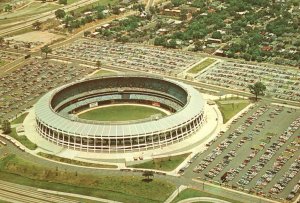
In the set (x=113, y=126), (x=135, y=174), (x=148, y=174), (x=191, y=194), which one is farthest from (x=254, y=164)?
(x=113, y=126)

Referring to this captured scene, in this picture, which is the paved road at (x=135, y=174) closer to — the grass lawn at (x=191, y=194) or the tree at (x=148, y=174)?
the grass lawn at (x=191, y=194)

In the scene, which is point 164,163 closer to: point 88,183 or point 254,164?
point 88,183

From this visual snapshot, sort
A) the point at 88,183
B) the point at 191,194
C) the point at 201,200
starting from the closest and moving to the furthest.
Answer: the point at 201,200
the point at 191,194
the point at 88,183

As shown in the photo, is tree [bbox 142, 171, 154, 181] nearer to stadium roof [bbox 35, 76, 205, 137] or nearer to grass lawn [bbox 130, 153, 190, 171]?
grass lawn [bbox 130, 153, 190, 171]

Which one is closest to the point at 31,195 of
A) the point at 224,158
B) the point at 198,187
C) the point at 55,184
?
the point at 55,184

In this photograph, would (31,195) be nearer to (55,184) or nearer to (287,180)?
(55,184)

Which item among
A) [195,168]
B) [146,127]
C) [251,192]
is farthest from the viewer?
[146,127]

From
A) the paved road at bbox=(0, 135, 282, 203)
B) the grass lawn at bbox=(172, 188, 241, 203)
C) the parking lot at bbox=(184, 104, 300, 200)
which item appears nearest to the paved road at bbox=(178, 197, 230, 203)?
the grass lawn at bbox=(172, 188, 241, 203)

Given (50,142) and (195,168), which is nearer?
Result: (195,168)
